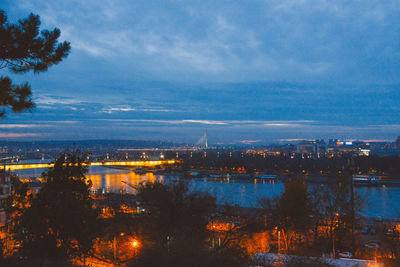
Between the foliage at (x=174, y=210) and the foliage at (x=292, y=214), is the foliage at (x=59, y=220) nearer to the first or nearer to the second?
the foliage at (x=174, y=210)

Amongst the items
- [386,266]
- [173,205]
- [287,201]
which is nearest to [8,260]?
[173,205]

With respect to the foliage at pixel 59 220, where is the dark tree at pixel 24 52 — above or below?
above

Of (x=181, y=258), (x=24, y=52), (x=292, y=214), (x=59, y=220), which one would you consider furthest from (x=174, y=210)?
(x=24, y=52)

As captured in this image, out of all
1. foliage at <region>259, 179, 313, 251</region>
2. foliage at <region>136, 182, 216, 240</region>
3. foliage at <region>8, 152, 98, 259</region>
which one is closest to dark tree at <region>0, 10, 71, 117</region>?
foliage at <region>8, 152, 98, 259</region>

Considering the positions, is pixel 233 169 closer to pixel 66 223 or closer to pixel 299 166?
pixel 299 166

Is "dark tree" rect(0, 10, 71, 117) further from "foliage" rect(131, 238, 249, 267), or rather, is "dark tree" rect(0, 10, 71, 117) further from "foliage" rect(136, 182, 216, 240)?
"foliage" rect(136, 182, 216, 240)

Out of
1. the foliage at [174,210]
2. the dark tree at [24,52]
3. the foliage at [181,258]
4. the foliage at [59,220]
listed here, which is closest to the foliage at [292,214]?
the foliage at [174,210]

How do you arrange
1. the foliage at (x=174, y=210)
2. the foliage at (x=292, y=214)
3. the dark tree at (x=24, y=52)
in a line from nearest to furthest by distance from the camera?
1. the dark tree at (x=24, y=52)
2. the foliage at (x=174, y=210)
3. the foliage at (x=292, y=214)
